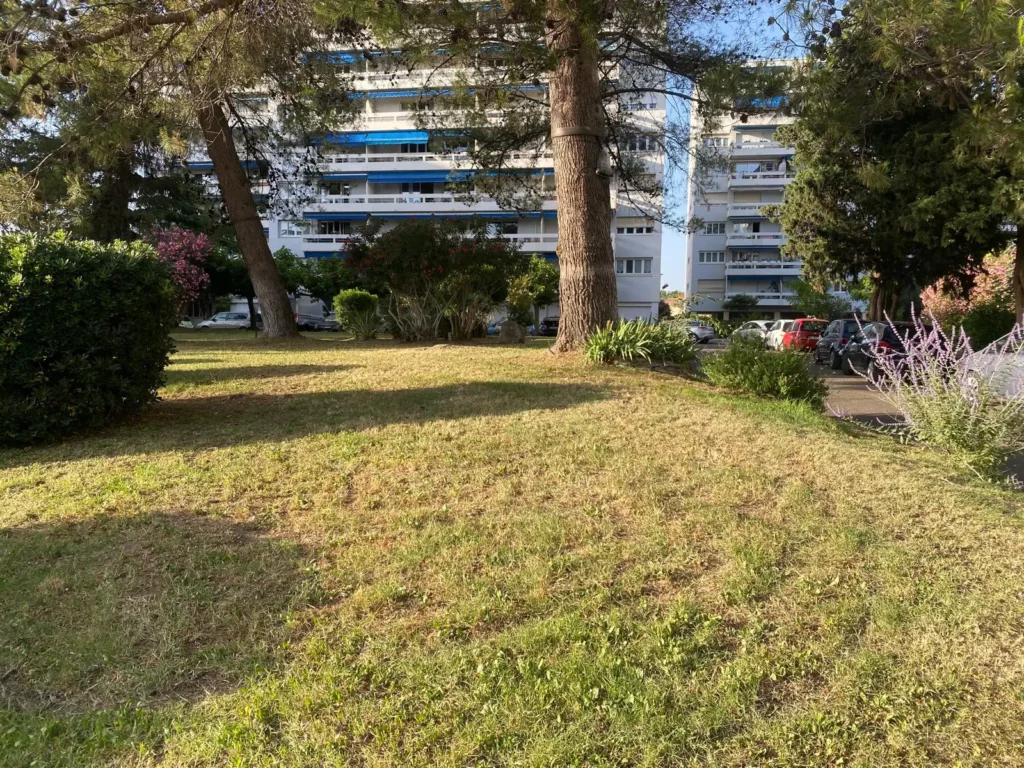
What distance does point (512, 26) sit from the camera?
860 centimetres

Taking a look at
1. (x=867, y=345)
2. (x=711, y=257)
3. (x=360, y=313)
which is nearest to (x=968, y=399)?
(x=867, y=345)

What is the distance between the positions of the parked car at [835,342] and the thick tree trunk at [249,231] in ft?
Result: 44.4

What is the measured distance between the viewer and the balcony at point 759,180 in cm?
5453

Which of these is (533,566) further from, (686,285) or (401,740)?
(686,285)

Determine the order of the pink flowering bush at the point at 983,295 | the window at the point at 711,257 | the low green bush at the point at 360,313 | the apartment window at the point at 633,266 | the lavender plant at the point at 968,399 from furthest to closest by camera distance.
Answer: the window at the point at 711,257 < the apartment window at the point at 633,266 < the pink flowering bush at the point at 983,295 < the low green bush at the point at 360,313 < the lavender plant at the point at 968,399

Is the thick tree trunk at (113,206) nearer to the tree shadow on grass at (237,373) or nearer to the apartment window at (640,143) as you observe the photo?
the tree shadow on grass at (237,373)

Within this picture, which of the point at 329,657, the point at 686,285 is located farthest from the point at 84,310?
the point at 686,285

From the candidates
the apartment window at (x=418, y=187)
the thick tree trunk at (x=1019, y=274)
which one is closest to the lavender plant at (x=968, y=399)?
the thick tree trunk at (x=1019, y=274)

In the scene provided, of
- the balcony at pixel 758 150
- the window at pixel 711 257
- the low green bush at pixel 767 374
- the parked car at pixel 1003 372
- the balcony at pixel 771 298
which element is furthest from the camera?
the window at pixel 711 257

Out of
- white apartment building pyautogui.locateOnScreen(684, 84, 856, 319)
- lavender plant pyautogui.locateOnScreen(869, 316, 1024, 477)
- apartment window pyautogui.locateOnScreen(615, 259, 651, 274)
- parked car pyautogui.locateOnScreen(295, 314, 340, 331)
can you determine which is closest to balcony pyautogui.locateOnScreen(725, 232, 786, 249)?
white apartment building pyautogui.locateOnScreen(684, 84, 856, 319)

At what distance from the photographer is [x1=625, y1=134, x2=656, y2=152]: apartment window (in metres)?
14.9

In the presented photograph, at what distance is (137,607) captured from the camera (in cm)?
316

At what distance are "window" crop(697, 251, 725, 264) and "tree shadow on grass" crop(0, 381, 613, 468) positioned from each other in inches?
2174

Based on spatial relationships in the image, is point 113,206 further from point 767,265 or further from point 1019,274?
point 767,265
